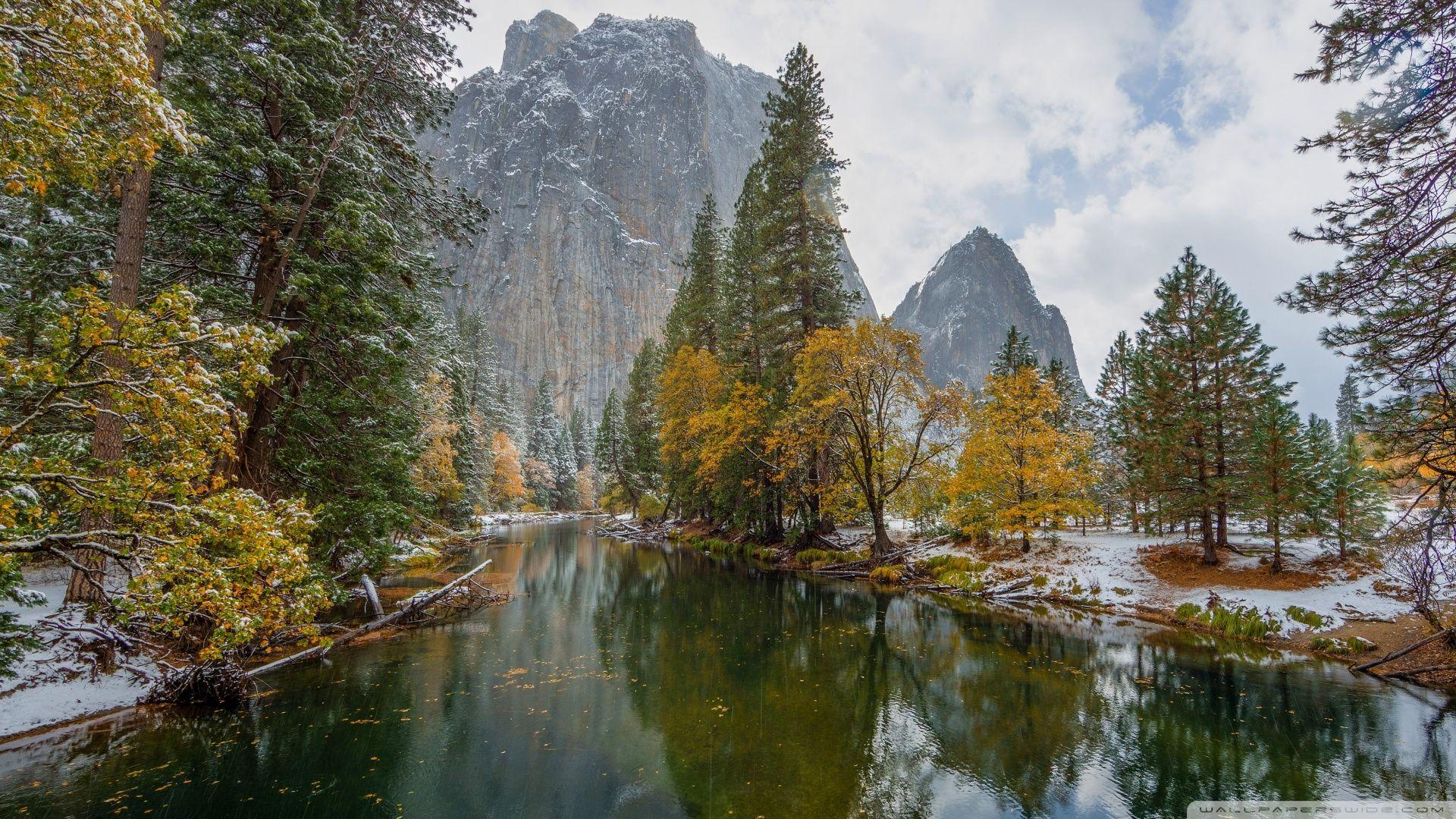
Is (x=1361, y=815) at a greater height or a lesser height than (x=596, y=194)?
lesser

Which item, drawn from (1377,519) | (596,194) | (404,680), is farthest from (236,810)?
(596,194)

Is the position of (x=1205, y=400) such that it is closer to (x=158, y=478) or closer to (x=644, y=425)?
(x=158, y=478)

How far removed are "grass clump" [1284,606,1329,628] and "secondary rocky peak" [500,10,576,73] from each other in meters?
227

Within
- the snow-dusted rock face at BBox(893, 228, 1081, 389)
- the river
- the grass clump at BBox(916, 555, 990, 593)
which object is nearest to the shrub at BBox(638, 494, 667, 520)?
the grass clump at BBox(916, 555, 990, 593)

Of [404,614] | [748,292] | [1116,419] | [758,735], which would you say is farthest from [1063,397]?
[404,614]

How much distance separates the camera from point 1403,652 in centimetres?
1024

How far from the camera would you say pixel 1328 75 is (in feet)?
24.6

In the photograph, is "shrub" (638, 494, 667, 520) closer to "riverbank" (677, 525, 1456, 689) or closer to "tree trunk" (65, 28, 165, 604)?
"riverbank" (677, 525, 1456, 689)

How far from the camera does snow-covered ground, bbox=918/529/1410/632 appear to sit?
13.5m

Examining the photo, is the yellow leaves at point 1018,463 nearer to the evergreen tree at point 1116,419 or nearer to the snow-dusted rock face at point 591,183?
the evergreen tree at point 1116,419

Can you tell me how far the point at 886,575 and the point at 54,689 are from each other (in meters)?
21.0

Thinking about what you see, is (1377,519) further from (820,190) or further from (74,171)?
(74,171)

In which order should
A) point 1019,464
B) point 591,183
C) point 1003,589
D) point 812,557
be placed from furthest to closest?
point 591,183, point 812,557, point 1019,464, point 1003,589

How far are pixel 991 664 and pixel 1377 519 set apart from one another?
15.8 m
